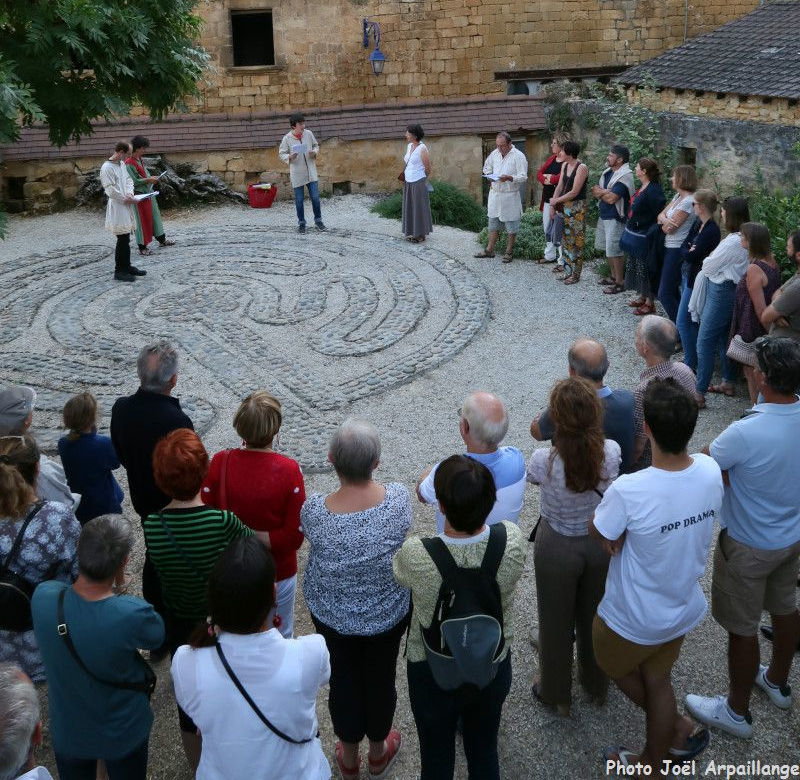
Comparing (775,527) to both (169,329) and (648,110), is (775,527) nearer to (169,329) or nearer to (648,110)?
(169,329)

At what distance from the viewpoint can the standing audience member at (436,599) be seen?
297 centimetres

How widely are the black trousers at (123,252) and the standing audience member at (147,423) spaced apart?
651 cm

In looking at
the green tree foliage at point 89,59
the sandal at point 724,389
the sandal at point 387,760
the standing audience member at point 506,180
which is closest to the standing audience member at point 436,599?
the sandal at point 387,760

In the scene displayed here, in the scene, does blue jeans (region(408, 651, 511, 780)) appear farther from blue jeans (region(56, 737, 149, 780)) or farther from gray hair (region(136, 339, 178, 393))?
gray hair (region(136, 339, 178, 393))

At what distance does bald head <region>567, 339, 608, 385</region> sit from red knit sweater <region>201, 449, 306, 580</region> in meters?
1.45

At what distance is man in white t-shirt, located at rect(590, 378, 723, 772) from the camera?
3.21 m

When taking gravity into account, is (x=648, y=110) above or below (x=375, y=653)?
above

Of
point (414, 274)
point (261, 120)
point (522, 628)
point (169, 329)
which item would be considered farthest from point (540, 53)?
point (522, 628)

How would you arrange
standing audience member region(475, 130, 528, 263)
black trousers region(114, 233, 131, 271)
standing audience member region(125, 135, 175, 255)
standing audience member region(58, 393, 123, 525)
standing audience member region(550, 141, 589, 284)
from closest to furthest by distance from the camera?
standing audience member region(58, 393, 123, 525) < standing audience member region(550, 141, 589, 284) < black trousers region(114, 233, 131, 271) < standing audience member region(475, 130, 528, 263) < standing audience member region(125, 135, 175, 255)

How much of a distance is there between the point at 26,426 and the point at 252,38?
18.8 metres

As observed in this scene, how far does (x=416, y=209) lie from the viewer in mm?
11805

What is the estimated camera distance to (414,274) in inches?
422

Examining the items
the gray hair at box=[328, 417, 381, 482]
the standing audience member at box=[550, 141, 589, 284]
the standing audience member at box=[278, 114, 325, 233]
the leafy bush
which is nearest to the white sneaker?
the gray hair at box=[328, 417, 381, 482]

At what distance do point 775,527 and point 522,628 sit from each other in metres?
1.53
